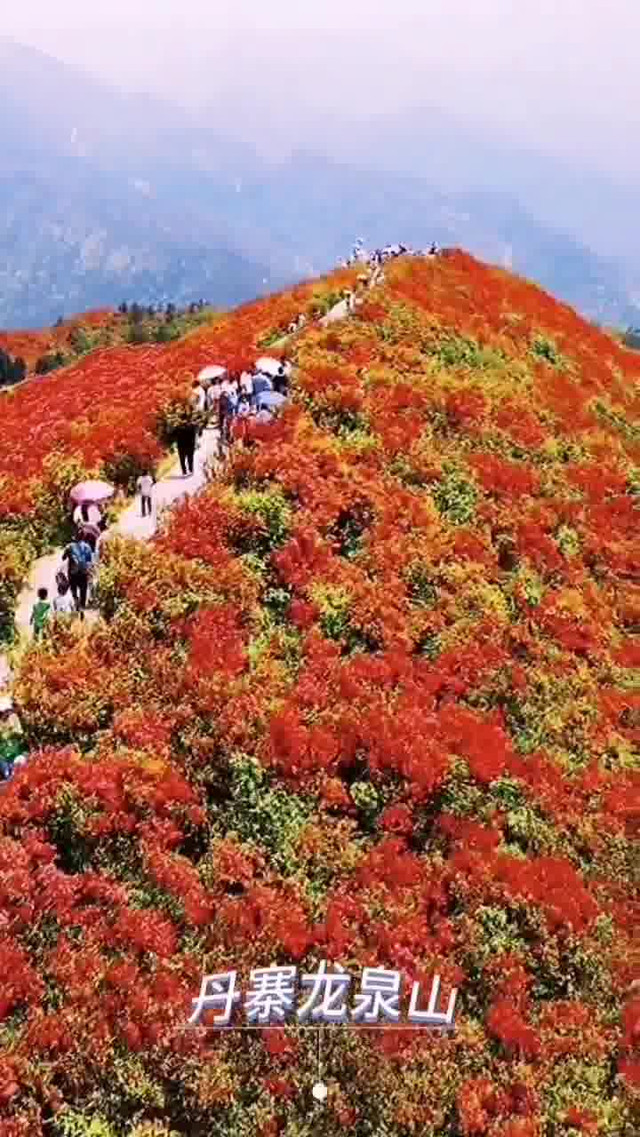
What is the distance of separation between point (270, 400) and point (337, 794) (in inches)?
571

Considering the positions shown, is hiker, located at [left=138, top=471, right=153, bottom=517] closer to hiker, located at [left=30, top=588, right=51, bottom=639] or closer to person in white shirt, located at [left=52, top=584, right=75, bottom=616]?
person in white shirt, located at [left=52, top=584, right=75, bottom=616]

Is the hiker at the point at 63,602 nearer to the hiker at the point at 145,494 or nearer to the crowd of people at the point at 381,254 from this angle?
the hiker at the point at 145,494

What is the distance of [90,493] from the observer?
28.4m

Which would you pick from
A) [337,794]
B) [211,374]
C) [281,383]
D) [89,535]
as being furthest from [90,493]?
[337,794]

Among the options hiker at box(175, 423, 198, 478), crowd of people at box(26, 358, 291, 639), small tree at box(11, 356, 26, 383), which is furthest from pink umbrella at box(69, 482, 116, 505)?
small tree at box(11, 356, 26, 383)

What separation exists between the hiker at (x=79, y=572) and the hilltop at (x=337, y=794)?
1.61 ft

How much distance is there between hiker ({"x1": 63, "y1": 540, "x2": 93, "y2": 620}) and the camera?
78.6 ft

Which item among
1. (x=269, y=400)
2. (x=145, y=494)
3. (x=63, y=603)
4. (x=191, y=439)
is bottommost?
(x=63, y=603)

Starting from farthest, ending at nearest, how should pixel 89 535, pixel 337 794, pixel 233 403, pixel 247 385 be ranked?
pixel 247 385 → pixel 233 403 → pixel 89 535 → pixel 337 794

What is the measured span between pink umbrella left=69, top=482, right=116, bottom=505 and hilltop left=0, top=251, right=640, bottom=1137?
1.75 m

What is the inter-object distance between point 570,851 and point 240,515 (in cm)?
936

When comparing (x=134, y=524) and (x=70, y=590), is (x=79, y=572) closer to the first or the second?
(x=70, y=590)

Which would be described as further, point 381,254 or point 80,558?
point 381,254

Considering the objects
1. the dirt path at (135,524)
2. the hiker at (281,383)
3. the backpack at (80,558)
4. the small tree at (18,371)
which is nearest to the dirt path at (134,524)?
the dirt path at (135,524)
